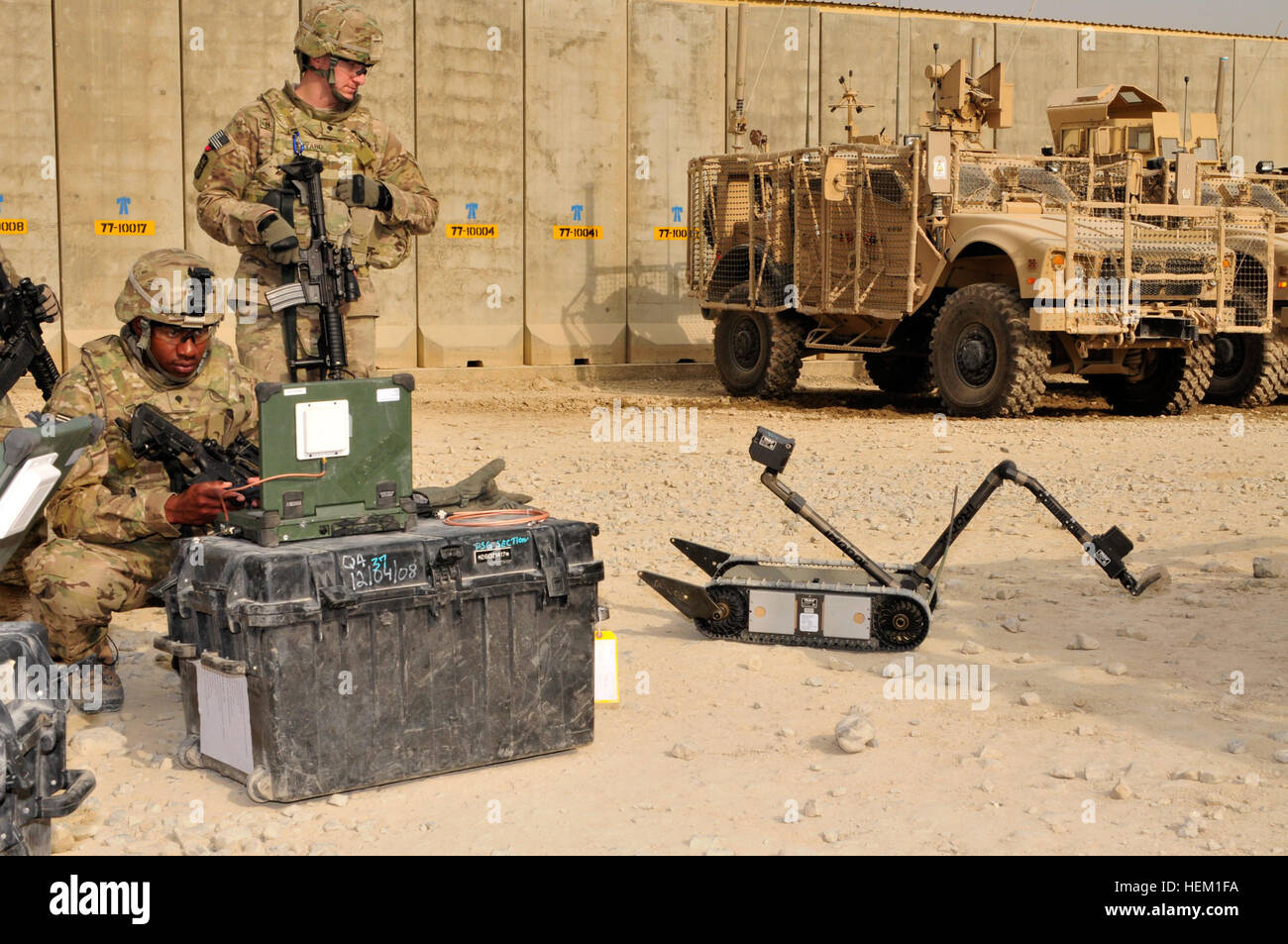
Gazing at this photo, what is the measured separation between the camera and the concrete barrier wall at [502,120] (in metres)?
13.9

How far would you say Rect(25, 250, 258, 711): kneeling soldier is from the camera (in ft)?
16.2

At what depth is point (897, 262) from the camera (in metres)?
A: 12.8

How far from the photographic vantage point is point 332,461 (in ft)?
13.4

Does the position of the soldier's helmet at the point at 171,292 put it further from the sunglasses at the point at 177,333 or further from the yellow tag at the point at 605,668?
the yellow tag at the point at 605,668

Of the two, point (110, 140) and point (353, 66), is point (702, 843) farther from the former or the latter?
point (110, 140)

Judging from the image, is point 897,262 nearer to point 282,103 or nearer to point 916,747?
point 282,103

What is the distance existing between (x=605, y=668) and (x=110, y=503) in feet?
5.18

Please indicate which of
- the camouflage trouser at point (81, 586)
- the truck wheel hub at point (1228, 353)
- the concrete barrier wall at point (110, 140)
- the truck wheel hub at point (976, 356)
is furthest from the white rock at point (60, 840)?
the truck wheel hub at point (1228, 353)

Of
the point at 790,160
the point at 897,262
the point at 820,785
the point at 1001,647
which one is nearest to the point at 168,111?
the point at 790,160

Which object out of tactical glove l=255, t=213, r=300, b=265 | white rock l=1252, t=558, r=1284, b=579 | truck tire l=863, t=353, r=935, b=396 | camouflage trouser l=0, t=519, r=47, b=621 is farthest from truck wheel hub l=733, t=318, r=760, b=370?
camouflage trouser l=0, t=519, r=47, b=621

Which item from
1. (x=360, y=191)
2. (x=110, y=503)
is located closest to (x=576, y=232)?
(x=360, y=191)

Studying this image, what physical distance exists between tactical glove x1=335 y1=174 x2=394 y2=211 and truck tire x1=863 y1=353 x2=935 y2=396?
8902 millimetres

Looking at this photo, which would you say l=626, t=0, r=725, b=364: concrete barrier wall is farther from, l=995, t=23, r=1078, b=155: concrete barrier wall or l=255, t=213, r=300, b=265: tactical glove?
l=255, t=213, r=300, b=265: tactical glove

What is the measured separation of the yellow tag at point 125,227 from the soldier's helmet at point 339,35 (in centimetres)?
853
